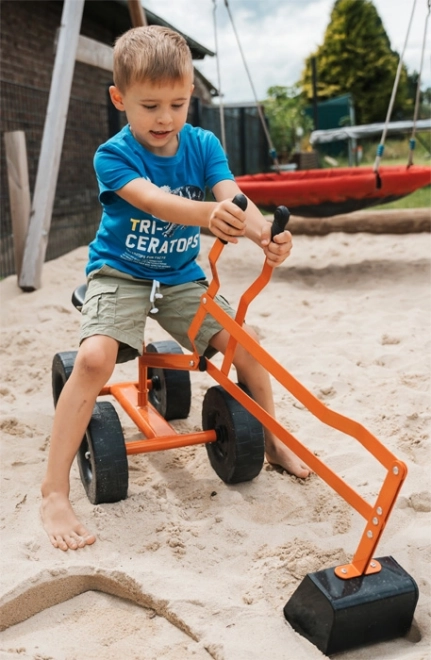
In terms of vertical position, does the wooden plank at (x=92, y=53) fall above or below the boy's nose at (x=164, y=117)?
above

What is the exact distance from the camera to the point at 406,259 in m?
5.60

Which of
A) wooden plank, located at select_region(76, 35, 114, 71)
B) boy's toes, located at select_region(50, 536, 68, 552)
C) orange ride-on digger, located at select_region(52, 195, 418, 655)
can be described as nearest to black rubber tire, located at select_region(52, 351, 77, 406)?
orange ride-on digger, located at select_region(52, 195, 418, 655)

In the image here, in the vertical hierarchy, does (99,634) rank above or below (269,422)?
below

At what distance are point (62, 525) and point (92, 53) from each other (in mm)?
4078

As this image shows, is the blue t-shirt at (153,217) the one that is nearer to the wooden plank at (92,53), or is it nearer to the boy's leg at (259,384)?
the boy's leg at (259,384)

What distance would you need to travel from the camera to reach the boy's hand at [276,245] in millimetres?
1649

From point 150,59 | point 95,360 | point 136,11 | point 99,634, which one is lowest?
point 99,634

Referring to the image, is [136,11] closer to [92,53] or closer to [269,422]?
[92,53]

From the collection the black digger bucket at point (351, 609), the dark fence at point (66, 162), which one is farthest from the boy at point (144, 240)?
the dark fence at point (66, 162)

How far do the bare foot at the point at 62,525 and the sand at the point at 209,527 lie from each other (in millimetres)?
28

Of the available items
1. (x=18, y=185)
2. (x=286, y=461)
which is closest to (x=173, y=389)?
(x=286, y=461)

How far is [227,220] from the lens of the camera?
154 cm

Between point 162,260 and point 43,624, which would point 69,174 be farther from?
point 43,624

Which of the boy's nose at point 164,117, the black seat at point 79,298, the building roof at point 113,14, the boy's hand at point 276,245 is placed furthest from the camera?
the building roof at point 113,14
